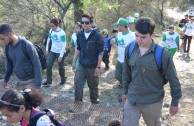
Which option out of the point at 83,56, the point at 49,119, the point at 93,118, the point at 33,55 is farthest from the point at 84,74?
the point at 49,119

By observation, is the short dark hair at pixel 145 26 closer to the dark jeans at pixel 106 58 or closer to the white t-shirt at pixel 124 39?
the white t-shirt at pixel 124 39

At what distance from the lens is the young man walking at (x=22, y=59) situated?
4.02 m

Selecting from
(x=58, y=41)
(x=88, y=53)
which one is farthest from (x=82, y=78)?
(x=58, y=41)

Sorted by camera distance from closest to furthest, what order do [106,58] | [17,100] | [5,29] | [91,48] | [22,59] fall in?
[17,100] < [5,29] < [22,59] < [91,48] < [106,58]

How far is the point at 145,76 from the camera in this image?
3.51 meters

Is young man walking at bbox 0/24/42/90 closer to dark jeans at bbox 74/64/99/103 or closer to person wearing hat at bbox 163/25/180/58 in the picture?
dark jeans at bbox 74/64/99/103

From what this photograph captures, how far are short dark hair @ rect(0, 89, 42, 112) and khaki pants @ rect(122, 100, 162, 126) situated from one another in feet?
4.57

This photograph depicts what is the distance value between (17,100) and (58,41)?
4.94 metres

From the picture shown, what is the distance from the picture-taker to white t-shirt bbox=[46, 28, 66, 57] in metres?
7.37

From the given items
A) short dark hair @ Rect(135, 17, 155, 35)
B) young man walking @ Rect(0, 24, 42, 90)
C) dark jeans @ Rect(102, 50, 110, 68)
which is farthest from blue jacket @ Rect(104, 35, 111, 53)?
short dark hair @ Rect(135, 17, 155, 35)

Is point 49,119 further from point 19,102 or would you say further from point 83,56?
point 83,56

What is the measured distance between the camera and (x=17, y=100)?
2.58 metres

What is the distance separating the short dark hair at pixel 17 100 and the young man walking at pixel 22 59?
147 centimetres

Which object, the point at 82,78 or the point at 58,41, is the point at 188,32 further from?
the point at 82,78
